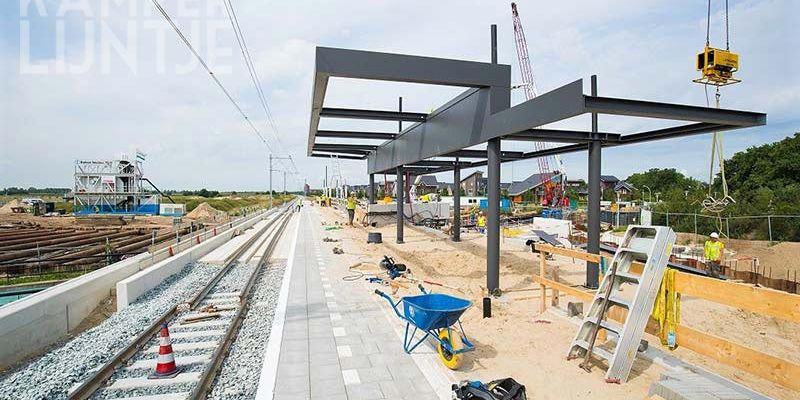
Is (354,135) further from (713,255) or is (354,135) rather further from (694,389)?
(694,389)

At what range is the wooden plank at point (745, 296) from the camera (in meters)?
3.46

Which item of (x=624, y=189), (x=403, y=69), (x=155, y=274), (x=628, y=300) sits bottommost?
(x=155, y=274)

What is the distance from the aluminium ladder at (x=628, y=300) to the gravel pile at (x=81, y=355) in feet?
21.5

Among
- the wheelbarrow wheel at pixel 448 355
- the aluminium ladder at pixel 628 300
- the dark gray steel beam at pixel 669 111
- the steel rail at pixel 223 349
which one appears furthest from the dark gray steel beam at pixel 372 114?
the aluminium ladder at pixel 628 300

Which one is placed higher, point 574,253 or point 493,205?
point 493,205

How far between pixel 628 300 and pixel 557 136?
195 inches

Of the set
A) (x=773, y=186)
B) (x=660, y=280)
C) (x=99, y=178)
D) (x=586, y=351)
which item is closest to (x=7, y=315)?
(x=586, y=351)

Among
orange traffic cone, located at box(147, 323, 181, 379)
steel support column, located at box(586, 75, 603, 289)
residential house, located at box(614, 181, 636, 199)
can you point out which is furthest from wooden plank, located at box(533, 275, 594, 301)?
residential house, located at box(614, 181, 636, 199)

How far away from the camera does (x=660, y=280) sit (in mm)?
4656

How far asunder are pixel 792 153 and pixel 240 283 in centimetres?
4193

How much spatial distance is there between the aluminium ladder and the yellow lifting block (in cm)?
873

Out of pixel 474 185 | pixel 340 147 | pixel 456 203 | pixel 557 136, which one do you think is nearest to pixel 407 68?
pixel 557 136

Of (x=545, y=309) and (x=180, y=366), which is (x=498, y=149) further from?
(x=180, y=366)

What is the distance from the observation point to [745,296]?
3824 millimetres
